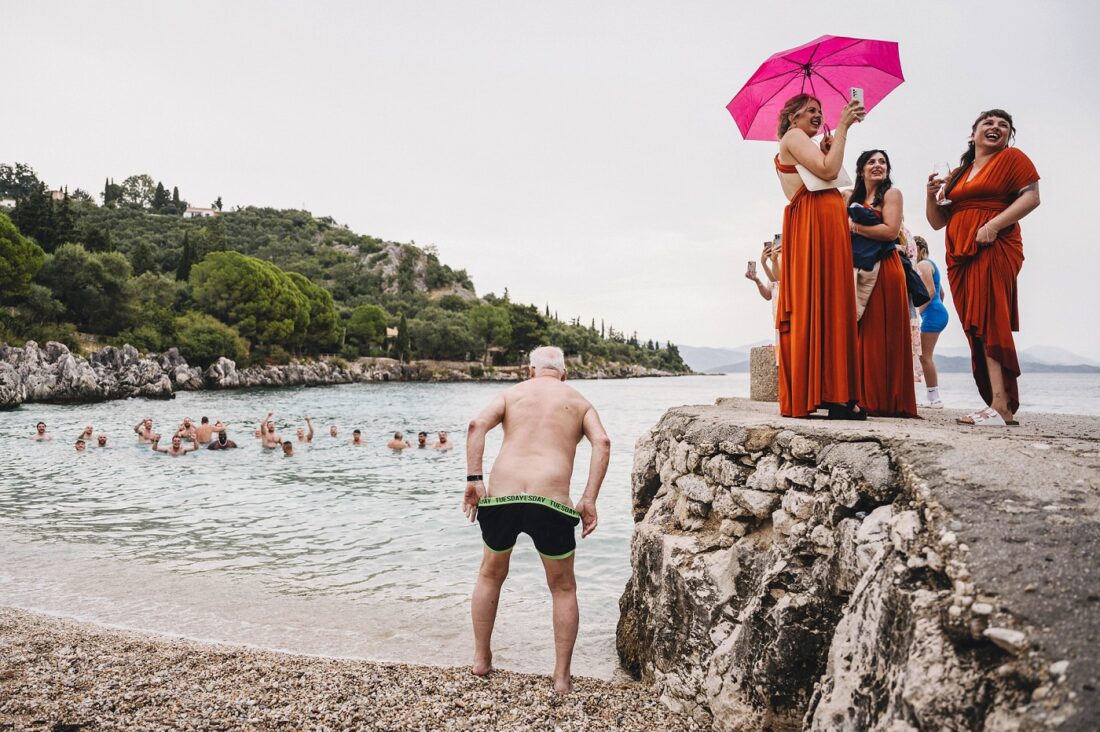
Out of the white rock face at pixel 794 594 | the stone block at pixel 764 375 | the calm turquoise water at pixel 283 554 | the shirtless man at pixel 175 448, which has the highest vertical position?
the stone block at pixel 764 375

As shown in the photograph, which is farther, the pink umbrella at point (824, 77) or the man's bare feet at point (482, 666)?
the pink umbrella at point (824, 77)

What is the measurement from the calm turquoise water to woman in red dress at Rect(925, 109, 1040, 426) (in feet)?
12.7

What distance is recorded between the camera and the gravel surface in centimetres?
367

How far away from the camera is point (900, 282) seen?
5.38 metres

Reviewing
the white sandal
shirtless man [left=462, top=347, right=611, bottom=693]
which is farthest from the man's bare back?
the white sandal

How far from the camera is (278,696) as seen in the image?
4035 millimetres

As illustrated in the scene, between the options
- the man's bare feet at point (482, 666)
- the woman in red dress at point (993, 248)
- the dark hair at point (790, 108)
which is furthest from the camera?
the dark hair at point (790, 108)

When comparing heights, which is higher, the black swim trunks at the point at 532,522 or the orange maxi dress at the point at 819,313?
the orange maxi dress at the point at 819,313

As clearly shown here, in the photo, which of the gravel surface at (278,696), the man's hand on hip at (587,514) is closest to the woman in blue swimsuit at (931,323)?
the man's hand on hip at (587,514)

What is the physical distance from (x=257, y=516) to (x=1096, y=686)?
12647mm

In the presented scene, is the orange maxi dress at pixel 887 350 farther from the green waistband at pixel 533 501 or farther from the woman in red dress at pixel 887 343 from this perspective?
the green waistband at pixel 533 501

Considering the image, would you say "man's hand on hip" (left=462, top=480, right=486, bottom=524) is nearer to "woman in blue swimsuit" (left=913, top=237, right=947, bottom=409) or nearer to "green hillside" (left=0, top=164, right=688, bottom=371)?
"woman in blue swimsuit" (left=913, top=237, right=947, bottom=409)

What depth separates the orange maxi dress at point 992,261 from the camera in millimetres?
4875

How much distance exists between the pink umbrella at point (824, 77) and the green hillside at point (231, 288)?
50218 mm
